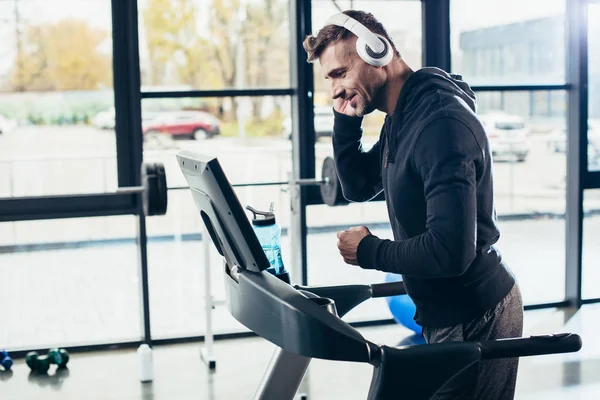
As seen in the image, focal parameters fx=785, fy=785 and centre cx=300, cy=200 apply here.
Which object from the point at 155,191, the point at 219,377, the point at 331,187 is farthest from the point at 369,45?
the point at 219,377

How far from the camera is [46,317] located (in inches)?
163

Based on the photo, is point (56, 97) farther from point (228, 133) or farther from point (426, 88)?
point (426, 88)

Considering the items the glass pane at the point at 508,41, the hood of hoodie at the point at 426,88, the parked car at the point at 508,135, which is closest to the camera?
the hood of hoodie at the point at 426,88

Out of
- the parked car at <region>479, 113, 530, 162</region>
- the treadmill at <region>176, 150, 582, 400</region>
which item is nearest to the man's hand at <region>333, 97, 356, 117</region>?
the treadmill at <region>176, 150, 582, 400</region>

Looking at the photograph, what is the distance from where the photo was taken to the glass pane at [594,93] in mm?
4559

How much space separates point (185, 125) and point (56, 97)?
0.65 metres

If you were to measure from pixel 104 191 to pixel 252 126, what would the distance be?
0.84 metres

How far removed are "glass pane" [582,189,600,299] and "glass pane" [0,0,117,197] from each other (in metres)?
→ 2.78

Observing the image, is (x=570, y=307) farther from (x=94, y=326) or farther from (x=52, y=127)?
(x=52, y=127)

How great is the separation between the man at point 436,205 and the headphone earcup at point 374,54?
13 mm

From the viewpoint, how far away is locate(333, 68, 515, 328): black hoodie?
4.59 feet

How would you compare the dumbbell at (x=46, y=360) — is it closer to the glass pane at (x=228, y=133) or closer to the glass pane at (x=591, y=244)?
the glass pane at (x=228, y=133)

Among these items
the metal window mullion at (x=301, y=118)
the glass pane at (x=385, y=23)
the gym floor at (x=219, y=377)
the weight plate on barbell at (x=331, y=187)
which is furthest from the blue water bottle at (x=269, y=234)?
the glass pane at (x=385, y=23)

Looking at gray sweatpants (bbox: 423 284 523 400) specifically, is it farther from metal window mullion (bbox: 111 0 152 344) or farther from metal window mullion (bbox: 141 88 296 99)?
metal window mullion (bbox: 141 88 296 99)
